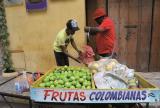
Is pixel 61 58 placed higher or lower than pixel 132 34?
lower

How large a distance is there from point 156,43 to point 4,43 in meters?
3.88

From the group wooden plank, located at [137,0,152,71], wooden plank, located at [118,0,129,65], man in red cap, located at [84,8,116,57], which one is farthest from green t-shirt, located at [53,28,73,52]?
wooden plank, located at [137,0,152,71]

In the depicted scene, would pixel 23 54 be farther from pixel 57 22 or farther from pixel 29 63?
pixel 57 22

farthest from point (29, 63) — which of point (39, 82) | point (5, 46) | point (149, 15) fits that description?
point (39, 82)

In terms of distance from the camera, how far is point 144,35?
7000 mm

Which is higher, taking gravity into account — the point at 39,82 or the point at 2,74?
the point at 39,82

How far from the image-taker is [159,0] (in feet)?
22.2

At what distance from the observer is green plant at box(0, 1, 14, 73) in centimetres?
702

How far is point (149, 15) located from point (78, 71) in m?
3.51

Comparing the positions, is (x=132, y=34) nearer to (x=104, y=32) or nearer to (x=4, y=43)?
(x=104, y=32)

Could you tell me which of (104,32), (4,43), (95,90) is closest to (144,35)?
Answer: (104,32)

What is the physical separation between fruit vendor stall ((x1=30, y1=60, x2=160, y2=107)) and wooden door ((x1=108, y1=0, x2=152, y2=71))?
3.49m

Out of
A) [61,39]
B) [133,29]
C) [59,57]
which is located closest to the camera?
[61,39]

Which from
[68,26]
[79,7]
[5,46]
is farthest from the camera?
[5,46]
